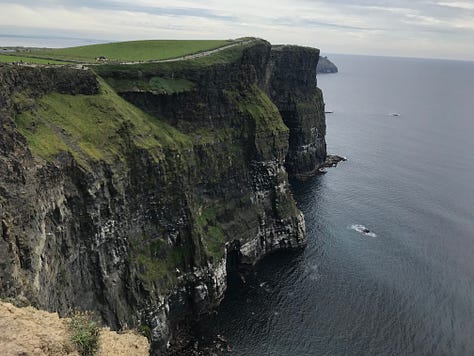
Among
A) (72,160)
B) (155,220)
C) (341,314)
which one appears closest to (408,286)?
(341,314)

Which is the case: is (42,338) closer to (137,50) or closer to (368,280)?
(368,280)

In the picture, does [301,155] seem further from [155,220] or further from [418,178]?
[155,220]

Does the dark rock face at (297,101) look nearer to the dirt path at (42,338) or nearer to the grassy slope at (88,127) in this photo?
the grassy slope at (88,127)

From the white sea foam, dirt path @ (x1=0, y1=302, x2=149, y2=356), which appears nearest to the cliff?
dirt path @ (x1=0, y1=302, x2=149, y2=356)

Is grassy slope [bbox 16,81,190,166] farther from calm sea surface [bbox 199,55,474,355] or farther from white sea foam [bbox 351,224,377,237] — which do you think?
white sea foam [bbox 351,224,377,237]

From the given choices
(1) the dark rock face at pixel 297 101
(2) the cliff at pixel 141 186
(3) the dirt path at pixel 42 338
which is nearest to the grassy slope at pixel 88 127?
(2) the cliff at pixel 141 186

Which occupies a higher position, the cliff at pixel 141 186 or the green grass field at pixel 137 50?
the green grass field at pixel 137 50
